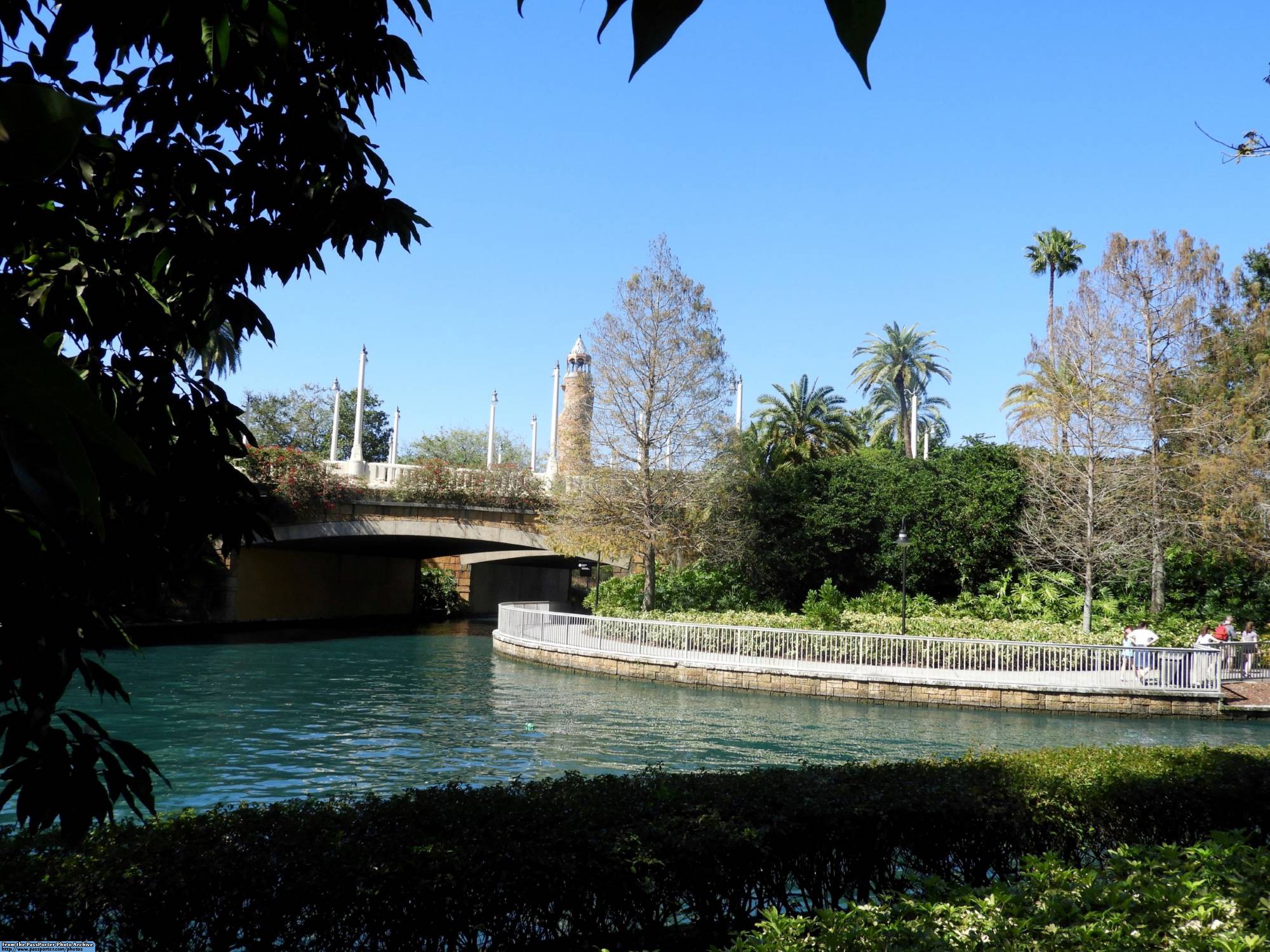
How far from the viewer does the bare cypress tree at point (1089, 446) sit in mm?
25750

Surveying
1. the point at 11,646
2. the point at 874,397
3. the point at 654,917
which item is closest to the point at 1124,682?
the point at 654,917

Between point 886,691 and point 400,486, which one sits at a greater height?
point 400,486

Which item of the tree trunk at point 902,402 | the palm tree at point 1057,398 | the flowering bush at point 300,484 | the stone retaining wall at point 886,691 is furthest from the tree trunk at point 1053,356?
the tree trunk at point 902,402

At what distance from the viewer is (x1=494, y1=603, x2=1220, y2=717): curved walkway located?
A: 19.5 m

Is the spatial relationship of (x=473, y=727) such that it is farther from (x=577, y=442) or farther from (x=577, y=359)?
(x=577, y=359)

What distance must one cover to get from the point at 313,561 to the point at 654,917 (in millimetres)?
35831

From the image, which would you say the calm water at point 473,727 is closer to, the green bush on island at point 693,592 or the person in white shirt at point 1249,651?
the person in white shirt at point 1249,651

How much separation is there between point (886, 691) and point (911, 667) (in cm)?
74

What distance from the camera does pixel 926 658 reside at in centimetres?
2083

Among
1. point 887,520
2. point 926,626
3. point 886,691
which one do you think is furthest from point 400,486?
point 886,691

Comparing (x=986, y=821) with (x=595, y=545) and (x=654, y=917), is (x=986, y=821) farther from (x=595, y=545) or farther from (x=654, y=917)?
(x=595, y=545)

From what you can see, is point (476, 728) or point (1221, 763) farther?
point (476, 728)

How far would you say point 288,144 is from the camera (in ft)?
12.3

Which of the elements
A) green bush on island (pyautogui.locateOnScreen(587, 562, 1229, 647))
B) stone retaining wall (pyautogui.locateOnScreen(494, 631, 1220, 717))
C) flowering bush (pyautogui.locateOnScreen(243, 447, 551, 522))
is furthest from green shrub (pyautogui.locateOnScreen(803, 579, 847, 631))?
flowering bush (pyautogui.locateOnScreen(243, 447, 551, 522))
